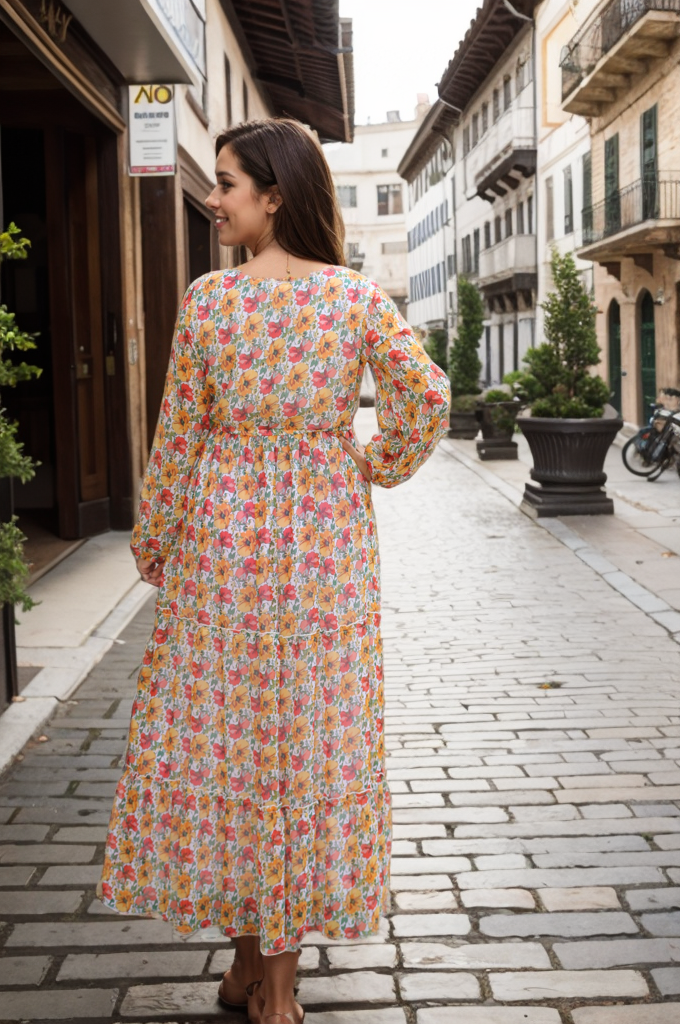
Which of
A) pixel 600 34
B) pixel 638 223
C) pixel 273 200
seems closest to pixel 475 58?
pixel 600 34

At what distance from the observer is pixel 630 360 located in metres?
26.0

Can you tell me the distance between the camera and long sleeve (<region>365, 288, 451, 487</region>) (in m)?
2.68

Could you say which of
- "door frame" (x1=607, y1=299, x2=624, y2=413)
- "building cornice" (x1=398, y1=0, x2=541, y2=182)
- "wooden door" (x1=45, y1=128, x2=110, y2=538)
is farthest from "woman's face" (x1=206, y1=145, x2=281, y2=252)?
"building cornice" (x1=398, y1=0, x2=541, y2=182)

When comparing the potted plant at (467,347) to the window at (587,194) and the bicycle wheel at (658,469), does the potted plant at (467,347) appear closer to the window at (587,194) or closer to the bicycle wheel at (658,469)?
the window at (587,194)

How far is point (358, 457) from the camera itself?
276cm

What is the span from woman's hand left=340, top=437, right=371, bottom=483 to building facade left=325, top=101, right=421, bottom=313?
78108 mm

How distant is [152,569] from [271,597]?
344 mm

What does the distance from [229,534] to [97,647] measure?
12.3 ft

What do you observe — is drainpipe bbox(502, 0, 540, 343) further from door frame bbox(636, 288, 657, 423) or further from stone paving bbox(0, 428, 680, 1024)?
stone paving bbox(0, 428, 680, 1024)

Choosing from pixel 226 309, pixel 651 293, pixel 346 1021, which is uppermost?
pixel 651 293

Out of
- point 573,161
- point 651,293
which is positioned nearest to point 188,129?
point 651,293

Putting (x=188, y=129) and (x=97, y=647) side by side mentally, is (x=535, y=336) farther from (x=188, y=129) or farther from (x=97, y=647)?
(x=97, y=647)

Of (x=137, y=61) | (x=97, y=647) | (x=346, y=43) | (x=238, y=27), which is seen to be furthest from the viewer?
(x=346, y=43)

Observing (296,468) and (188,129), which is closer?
(296,468)
